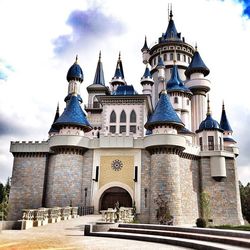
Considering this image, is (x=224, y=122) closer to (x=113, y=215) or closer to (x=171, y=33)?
(x=171, y=33)

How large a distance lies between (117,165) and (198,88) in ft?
64.6

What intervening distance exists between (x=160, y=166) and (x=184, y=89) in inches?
692

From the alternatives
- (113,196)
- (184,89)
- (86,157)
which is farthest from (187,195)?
(184,89)

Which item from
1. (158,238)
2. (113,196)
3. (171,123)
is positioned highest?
(171,123)

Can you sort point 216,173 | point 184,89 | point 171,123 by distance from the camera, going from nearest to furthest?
point 171,123
point 216,173
point 184,89

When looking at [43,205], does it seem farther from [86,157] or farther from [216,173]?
[216,173]

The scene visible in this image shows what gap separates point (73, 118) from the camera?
30438 millimetres

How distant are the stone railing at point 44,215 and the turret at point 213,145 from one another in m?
15.3

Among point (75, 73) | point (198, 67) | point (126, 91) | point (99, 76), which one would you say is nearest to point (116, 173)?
point (126, 91)

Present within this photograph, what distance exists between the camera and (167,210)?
26109 millimetres

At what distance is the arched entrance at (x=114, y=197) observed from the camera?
29.0 meters

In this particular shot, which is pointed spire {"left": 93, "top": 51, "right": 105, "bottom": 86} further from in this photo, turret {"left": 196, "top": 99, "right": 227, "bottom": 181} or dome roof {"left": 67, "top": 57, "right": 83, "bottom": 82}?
turret {"left": 196, "top": 99, "right": 227, "bottom": 181}

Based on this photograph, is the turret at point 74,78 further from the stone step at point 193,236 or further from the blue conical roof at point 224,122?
the stone step at point 193,236

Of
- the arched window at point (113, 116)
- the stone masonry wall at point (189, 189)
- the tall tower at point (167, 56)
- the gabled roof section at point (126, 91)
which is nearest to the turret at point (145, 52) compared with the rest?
the tall tower at point (167, 56)
